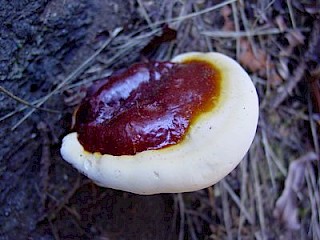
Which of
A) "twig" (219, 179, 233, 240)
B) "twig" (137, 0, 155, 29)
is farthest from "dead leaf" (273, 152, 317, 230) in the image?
"twig" (137, 0, 155, 29)

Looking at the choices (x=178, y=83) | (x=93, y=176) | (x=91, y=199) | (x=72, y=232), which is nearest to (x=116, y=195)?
(x=91, y=199)

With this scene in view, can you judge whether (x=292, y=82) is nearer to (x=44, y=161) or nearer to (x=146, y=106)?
(x=146, y=106)

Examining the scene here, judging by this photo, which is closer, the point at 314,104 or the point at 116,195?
the point at 116,195

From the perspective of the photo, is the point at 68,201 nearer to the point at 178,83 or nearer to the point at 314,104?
the point at 178,83

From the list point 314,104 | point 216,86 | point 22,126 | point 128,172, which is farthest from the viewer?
point 314,104

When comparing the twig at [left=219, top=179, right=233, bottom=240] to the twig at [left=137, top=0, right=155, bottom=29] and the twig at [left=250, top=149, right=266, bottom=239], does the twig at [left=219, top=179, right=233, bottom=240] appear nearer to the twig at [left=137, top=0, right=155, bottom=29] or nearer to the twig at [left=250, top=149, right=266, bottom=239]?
the twig at [left=250, top=149, right=266, bottom=239]

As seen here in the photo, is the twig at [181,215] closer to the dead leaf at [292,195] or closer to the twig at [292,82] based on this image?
the dead leaf at [292,195]

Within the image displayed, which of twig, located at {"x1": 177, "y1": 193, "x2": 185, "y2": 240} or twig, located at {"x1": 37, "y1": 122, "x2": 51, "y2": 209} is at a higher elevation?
twig, located at {"x1": 37, "y1": 122, "x2": 51, "y2": 209}
